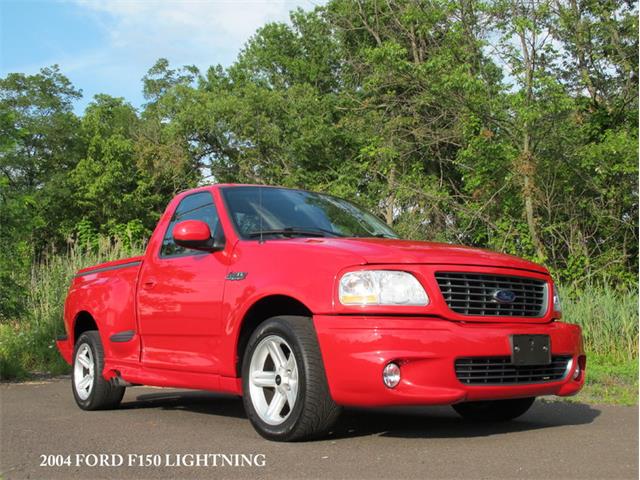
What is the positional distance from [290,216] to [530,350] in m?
2.14

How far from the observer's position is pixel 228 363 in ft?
19.7

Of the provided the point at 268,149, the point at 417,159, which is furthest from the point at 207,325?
the point at 268,149

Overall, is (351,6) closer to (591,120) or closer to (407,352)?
(591,120)

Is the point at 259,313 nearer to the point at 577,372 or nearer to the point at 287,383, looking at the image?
the point at 287,383

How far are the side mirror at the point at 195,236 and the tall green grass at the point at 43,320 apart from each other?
230 inches

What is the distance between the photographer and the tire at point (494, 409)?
21.7 ft

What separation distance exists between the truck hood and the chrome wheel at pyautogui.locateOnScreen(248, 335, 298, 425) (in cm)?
79

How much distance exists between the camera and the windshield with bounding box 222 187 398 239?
6.40 metres

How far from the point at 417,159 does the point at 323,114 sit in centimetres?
1202

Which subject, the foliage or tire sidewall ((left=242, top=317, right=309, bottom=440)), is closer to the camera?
tire sidewall ((left=242, top=317, right=309, bottom=440))

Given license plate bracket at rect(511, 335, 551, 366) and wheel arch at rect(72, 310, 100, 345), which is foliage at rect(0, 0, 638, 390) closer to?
wheel arch at rect(72, 310, 100, 345)

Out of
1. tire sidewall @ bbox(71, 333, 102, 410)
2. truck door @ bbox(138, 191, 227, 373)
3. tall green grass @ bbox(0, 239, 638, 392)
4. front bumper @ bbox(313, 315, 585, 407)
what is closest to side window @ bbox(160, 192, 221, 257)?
truck door @ bbox(138, 191, 227, 373)

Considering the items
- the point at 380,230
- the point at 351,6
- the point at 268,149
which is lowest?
the point at 380,230

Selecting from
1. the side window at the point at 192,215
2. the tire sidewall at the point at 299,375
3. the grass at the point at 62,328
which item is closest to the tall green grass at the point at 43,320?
the grass at the point at 62,328
